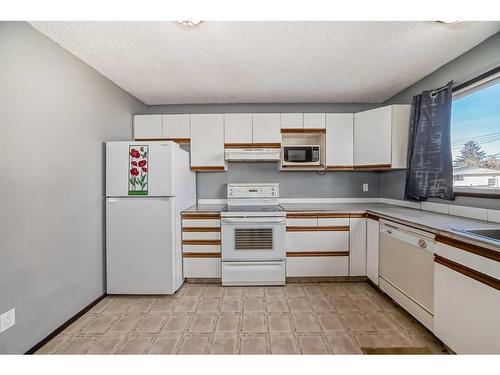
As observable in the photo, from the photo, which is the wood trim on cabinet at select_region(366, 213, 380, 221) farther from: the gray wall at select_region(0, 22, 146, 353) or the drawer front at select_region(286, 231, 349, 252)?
the gray wall at select_region(0, 22, 146, 353)

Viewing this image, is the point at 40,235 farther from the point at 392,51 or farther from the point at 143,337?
the point at 392,51

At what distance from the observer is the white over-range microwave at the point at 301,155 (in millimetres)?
3074

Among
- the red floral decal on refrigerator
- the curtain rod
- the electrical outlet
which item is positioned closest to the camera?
the electrical outlet

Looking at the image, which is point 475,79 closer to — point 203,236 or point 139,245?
point 203,236

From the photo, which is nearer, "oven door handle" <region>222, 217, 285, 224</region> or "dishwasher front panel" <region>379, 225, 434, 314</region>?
"dishwasher front panel" <region>379, 225, 434, 314</region>

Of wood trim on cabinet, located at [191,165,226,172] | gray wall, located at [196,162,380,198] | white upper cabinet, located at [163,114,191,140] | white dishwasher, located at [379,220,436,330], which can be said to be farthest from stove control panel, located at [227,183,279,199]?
white dishwasher, located at [379,220,436,330]

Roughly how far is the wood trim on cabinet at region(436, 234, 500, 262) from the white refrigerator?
2290 millimetres

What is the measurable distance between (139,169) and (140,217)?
49 centimetres

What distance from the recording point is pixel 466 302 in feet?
4.70

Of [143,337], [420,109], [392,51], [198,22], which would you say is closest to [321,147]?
[420,109]

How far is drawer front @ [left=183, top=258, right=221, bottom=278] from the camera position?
2752 millimetres

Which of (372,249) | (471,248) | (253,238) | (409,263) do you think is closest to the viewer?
(471,248)

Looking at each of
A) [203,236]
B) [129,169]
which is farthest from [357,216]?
[129,169]

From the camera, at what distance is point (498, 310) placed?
1.25m
